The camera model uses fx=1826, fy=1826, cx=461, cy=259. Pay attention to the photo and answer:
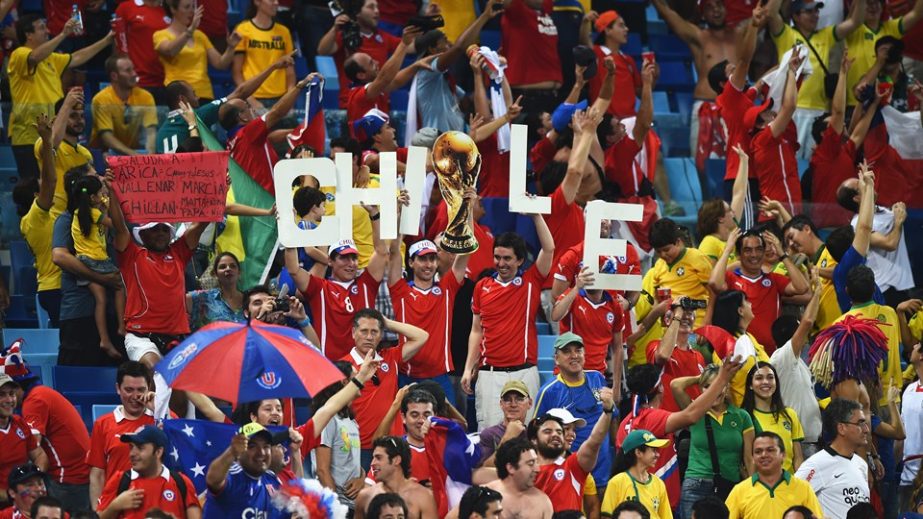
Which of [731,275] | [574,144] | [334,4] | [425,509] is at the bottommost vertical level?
[425,509]

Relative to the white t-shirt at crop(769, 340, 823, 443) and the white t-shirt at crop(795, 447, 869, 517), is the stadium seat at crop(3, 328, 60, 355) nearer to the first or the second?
the white t-shirt at crop(769, 340, 823, 443)

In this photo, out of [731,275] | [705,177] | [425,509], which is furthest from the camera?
[705,177]

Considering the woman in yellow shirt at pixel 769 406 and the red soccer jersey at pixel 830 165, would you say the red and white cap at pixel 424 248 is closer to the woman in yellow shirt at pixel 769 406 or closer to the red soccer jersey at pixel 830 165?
the woman in yellow shirt at pixel 769 406

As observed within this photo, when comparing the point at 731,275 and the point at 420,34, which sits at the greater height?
the point at 420,34

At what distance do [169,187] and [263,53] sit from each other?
4.06m


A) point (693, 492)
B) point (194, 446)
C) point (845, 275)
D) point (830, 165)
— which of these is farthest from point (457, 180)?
point (830, 165)

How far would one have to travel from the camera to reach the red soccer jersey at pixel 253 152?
1420 centimetres

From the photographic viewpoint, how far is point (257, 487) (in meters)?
9.72

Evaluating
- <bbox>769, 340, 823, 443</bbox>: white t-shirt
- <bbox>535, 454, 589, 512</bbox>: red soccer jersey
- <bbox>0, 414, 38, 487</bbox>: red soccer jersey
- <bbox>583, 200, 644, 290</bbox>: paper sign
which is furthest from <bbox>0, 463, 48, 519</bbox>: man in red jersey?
<bbox>769, 340, 823, 443</bbox>: white t-shirt

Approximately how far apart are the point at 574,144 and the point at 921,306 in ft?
9.69

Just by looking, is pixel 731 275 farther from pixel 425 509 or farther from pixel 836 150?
pixel 425 509

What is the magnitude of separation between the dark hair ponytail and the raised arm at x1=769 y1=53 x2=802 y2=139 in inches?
233

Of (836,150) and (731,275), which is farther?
(836,150)

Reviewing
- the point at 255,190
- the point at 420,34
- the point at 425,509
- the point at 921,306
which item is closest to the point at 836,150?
the point at 921,306
